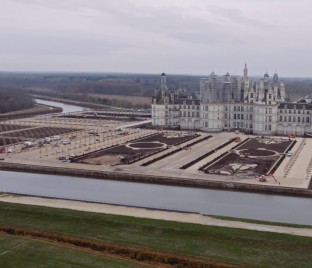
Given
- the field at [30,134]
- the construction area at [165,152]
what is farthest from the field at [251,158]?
the field at [30,134]

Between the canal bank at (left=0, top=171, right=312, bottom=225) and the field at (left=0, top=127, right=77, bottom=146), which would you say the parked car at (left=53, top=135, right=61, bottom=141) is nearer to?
the field at (left=0, top=127, right=77, bottom=146)

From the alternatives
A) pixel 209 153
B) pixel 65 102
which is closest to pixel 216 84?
pixel 209 153

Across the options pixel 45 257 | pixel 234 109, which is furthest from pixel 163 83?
pixel 45 257

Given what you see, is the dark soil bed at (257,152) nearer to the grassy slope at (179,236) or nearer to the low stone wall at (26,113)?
the grassy slope at (179,236)

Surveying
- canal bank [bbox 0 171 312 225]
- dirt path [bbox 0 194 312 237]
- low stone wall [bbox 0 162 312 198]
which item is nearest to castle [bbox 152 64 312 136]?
low stone wall [bbox 0 162 312 198]

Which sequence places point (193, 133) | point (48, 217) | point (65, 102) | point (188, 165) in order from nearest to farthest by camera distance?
1. point (48, 217)
2. point (188, 165)
3. point (193, 133)
4. point (65, 102)

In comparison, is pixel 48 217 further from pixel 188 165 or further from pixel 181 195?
pixel 188 165
